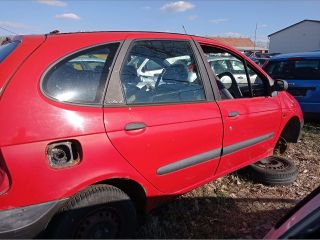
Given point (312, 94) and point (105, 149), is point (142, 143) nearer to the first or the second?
point (105, 149)

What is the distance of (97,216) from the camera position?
285 centimetres

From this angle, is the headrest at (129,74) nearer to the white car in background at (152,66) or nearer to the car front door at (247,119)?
the white car in background at (152,66)

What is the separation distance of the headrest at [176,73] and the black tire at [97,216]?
1.20 meters

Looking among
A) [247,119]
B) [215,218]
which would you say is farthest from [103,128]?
[247,119]

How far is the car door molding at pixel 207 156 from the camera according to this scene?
3291mm

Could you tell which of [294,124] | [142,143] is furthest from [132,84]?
[294,124]

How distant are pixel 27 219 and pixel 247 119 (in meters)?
2.46

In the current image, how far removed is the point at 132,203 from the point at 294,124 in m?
3.21

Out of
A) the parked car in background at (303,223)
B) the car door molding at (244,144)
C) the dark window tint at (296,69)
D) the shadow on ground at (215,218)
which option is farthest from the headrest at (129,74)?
the dark window tint at (296,69)

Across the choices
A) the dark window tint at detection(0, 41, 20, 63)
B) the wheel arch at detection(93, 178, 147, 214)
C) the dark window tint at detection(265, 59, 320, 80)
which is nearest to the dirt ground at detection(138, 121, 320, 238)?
the wheel arch at detection(93, 178, 147, 214)

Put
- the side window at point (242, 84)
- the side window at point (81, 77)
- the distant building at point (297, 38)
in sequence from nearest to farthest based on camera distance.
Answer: the side window at point (81, 77) → the side window at point (242, 84) → the distant building at point (297, 38)

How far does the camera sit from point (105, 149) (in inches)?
109

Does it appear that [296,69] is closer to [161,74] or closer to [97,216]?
[161,74]

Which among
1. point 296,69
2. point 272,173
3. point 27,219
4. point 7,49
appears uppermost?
point 7,49
